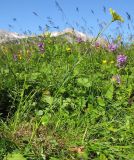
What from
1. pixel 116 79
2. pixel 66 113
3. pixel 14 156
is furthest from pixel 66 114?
pixel 116 79

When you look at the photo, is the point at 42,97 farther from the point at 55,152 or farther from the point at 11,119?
the point at 55,152

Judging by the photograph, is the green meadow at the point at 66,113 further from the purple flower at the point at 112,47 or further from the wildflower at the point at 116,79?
the purple flower at the point at 112,47

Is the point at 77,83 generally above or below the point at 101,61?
below

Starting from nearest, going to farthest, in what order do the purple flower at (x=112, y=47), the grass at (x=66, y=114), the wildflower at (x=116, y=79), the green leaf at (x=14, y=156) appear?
the green leaf at (x=14, y=156), the grass at (x=66, y=114), the wildflower at (x=116, y=79), the purple flower at (x=112, y=47)

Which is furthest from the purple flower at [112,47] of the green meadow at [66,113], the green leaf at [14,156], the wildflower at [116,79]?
the green leaf at [14,156]

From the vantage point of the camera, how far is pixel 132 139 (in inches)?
130

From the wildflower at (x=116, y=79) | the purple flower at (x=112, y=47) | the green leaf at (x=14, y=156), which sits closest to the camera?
the green leaf at (x=14, y=156)

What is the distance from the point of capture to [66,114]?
3.50m

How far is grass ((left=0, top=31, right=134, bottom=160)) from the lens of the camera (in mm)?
3037

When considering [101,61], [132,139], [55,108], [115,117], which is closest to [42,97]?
[55,108]

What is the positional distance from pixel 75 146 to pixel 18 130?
45 cm

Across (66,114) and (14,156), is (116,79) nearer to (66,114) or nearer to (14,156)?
(66,114)

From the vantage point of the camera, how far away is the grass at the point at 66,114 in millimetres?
3037

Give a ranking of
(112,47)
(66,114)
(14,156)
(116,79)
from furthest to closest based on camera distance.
A: (112,47) → (116,79) → (66,114) → (14,156)
